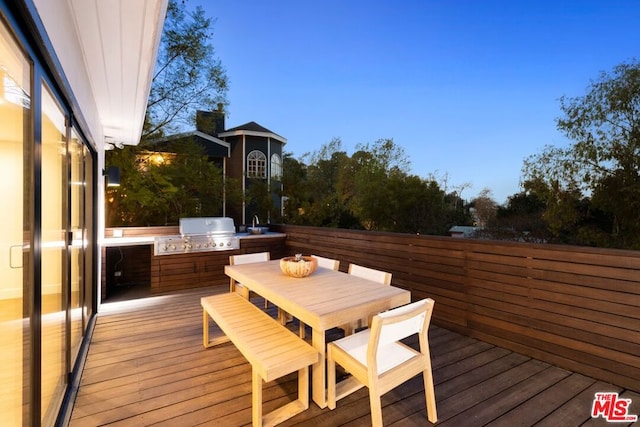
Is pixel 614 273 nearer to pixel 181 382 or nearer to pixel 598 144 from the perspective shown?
pixel 181 382

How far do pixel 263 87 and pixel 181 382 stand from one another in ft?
35.3

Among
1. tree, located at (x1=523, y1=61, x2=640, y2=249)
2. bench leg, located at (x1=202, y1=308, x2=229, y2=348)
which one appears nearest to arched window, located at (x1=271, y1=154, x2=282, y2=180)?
tree, located at (x1=523, y1=61, x2=640, y2=249)

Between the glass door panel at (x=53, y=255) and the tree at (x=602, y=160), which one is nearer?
the glass door panel at (x=53, y=255)

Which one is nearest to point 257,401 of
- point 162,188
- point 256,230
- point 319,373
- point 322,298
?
point 319,373

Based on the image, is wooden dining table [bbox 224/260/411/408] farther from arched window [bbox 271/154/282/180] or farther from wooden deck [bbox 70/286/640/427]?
arched window [bbox 271/154/282/180]

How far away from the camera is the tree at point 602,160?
6.55m

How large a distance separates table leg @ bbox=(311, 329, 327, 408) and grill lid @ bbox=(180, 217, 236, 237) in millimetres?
3554

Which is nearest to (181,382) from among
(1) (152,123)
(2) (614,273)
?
(2) (614,273)

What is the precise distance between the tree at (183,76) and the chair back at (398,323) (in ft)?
22.5

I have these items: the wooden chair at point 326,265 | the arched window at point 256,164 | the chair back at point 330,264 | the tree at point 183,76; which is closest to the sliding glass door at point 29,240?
the wooden chair at point 326,265

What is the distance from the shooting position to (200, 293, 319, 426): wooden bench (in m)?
1.62

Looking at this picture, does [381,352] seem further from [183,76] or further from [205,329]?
[183,76]

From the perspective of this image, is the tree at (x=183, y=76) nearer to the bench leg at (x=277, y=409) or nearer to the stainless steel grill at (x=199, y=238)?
the stainless steel grill at (x=199, y=238)

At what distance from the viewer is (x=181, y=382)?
215cm
